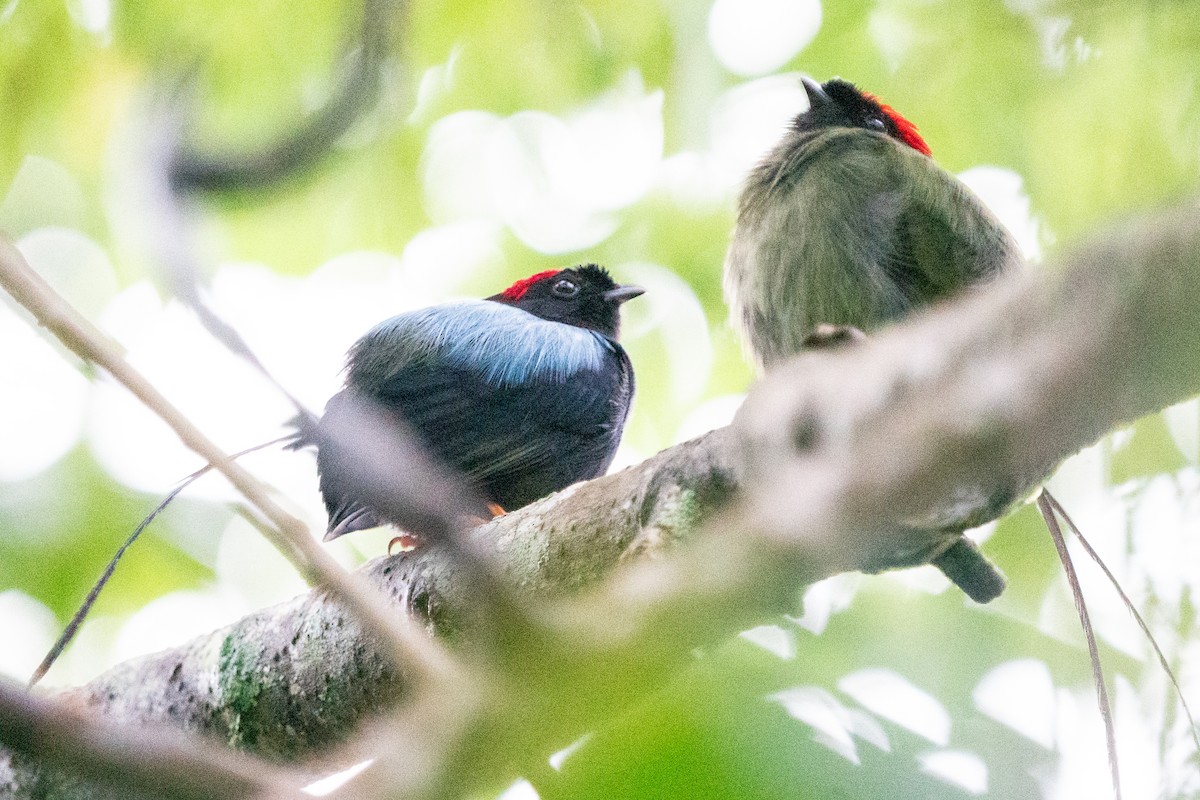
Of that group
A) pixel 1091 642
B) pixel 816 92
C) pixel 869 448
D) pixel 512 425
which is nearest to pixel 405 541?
pixel 512 425

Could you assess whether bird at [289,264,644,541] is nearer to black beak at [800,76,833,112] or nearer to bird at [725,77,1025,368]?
bird at [725,77,1025,368]

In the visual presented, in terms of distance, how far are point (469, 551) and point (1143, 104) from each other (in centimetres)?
80

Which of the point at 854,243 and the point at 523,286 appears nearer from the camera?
the point at 854,243

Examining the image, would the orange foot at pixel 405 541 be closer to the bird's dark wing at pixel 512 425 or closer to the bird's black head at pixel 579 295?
the bird's dark wing at pixel 512 425

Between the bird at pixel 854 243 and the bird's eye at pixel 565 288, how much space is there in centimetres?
119

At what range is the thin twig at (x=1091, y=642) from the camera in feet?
4.95

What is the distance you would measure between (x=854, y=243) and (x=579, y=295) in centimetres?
178

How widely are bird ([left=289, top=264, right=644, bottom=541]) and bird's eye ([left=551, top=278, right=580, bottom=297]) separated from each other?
496 mm

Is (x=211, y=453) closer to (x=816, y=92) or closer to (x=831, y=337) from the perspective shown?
(x=831, y=337)

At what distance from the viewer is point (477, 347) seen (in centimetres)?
416

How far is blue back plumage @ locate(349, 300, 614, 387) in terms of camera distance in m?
4.07

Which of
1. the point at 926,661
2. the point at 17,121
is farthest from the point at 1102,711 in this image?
the point at 17,121

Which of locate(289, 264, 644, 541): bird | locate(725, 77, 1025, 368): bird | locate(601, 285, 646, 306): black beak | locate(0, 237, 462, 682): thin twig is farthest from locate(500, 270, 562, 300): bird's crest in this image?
locate(0, 237, 462, 682): thin twig

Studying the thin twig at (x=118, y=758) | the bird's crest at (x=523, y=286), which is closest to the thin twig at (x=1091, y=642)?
the thin twig at (x=118, y=758)
